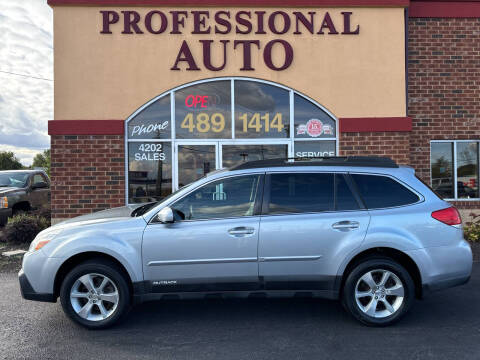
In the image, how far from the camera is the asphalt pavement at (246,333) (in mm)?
3918

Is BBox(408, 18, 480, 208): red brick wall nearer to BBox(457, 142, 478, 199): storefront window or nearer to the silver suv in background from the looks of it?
BBox(457, 142, 478, 199): storefront window

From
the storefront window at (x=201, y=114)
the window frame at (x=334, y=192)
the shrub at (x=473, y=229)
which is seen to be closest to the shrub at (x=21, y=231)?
the storefront window at (x=201, y=114)

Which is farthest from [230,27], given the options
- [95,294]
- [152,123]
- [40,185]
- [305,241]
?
[40,185]

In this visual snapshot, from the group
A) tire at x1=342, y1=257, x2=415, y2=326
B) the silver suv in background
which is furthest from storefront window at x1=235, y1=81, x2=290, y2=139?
the silver suv in background

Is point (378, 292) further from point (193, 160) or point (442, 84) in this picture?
point (442, 84)

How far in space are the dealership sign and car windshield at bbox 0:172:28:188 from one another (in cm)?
528

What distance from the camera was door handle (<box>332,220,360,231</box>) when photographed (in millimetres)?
4504

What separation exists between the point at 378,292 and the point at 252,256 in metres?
1.41

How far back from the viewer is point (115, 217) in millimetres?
4770

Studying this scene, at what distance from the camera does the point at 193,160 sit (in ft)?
31.0

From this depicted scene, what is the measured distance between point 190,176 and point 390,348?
625cm

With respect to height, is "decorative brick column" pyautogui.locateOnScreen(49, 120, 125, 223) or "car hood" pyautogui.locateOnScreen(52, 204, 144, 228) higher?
"decorative brick column" pyautogui.locateOnScreen(49, 120, 125, 223)

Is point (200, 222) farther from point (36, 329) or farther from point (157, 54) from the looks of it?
point (157, 54)

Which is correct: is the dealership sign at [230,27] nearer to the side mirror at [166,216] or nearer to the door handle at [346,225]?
the side mirror at [166,216]
